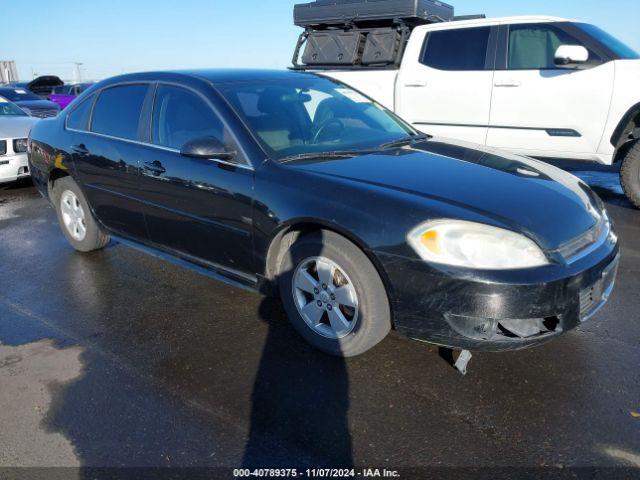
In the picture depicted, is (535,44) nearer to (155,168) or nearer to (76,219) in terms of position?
(155,168)

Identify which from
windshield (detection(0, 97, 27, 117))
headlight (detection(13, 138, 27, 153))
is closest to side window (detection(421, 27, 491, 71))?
headlight (detection(13, 138, 27, 153))

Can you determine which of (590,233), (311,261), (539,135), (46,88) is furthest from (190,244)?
(46,88)

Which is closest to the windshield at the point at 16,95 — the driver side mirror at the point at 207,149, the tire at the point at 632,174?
the driver side mirror at the point at 207,149

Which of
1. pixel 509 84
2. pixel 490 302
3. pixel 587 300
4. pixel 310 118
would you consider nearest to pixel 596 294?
pixel 587 300

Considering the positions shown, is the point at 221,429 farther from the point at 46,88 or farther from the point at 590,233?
the point at 46,88

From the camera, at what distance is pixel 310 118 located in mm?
3686

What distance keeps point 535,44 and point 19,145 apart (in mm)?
6936

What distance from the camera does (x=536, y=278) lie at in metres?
2.45

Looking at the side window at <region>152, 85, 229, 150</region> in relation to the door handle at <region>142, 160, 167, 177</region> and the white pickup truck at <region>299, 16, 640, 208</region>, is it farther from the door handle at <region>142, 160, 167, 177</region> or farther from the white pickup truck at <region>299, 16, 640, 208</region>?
the white pickup truck at <region>299, 16, 640, 208</region>

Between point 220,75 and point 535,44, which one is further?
point 535,44

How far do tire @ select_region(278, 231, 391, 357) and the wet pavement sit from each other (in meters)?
0.15

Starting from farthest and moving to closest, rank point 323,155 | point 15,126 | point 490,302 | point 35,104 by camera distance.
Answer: point 35,104, point 15,126, point 323,155, point 490,302

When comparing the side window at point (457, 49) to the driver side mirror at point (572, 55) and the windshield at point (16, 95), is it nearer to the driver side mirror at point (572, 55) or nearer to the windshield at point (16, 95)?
the driver side mirror at point (572, 55)

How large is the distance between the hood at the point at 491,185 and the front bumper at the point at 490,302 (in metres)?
0.21
